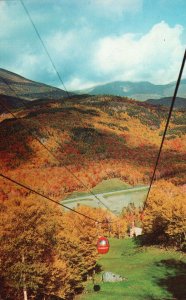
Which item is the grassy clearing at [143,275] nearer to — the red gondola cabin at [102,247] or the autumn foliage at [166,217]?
the autumn foliage at [166,217]

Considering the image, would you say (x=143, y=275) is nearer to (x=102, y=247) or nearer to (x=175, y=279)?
(x=175, y=279)

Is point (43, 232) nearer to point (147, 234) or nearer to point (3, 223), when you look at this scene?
point (3, 223)

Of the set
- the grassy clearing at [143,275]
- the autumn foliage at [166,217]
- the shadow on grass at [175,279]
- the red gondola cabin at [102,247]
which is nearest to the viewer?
the red gondola cabin at [102,247]

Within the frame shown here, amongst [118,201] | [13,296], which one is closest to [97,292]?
[13,296]

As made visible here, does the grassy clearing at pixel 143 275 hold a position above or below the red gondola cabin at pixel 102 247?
below

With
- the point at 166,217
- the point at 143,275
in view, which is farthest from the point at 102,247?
the point at 166,217

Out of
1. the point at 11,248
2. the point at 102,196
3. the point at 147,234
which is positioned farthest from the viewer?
the point at 102,196

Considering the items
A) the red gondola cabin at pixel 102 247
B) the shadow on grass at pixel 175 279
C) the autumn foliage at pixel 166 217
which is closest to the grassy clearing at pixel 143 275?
the shadow on grass at pixel 175 279
